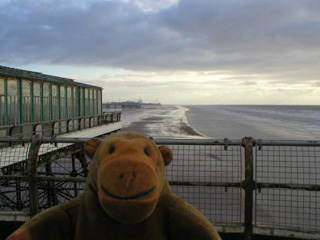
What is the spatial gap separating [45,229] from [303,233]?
2.61m

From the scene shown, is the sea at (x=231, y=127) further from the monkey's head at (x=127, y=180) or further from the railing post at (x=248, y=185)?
the monkey's head at (x=127, y=180)

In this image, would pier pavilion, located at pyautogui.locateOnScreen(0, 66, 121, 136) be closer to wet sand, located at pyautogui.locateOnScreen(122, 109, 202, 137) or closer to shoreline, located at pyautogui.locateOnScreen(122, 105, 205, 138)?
shoreline, located at pyautogui.locateOnScreen(122, 105, 205, 138)

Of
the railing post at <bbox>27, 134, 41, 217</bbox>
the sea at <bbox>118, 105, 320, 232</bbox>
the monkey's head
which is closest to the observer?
the monkey's head

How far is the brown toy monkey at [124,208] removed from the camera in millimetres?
1575

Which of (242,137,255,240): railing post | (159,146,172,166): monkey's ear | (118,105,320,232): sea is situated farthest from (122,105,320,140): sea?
(159,146,172,166): monkey's ear

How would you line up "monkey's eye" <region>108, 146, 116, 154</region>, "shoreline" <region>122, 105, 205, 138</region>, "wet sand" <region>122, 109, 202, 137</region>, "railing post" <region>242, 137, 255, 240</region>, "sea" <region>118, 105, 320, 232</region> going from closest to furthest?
"monkey's eye" <region>108, 146, 116, 154</region> → "railing post" <region>242, 137, 255, 240</region> → "sea" <region>118, 105, 320, 232</region> → "shoreline" <region>122, 105, 205, 138</region> → "wet sand" <region>122, 109, 202, 137</region>

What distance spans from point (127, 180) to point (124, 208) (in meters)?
0.15

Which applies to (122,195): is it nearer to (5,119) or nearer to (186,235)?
(186,235)

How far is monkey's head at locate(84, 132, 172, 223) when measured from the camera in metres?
1.56

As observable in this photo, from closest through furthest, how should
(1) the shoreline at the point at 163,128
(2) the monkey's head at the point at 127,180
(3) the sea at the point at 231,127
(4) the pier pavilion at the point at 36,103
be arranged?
(2) the monkey's head at the point at 127,180 < (4) the pier pavilion at the point at 36,103 < (3) the sea at the point at 231,127 < (1) the shoreline at the point at 163,128

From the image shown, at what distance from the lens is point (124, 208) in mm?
1548

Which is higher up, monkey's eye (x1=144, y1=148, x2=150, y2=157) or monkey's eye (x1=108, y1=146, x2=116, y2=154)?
monkey's eye (x1=108, y1=146, x2=116, y2=154)

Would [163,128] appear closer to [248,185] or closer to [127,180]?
[248,185]

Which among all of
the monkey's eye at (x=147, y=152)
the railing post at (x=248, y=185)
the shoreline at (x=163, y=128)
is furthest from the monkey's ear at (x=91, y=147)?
the shoreline at (x=163, y=128)
